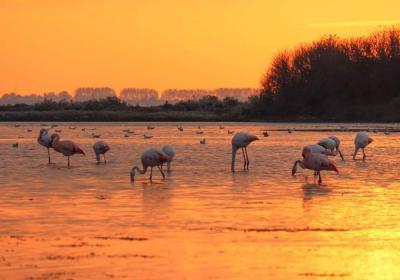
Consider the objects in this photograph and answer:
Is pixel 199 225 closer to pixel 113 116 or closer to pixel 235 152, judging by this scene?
A: pixel 235 152

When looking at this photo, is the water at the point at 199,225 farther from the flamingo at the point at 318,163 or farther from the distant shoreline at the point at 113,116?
the distant shoreline at the point at 113,116

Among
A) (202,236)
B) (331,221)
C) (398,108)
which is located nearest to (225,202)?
(331,221)

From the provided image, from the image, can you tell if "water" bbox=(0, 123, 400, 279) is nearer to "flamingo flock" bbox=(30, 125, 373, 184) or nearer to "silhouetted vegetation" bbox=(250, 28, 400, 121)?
"flamingo flock" bbox=(30, 125, 373, 184)

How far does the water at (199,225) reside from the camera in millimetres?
9883

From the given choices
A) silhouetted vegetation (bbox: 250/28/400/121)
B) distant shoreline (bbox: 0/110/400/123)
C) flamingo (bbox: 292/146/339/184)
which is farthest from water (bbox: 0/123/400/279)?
distant shoreline (bbox: 0/110/400/123)

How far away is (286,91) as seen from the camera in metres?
91.4

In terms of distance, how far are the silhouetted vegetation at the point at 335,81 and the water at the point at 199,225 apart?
6732 cm

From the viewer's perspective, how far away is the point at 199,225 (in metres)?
13.0

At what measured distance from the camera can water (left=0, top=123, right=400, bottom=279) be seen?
988 centimetres

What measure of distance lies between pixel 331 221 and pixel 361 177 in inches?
327

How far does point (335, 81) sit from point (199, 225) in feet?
257

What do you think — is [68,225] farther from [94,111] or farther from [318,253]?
[94,111]

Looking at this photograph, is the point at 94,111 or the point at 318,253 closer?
the point at 318,253

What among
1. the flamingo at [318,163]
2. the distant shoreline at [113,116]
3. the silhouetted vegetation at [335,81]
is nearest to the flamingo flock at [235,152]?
the flamingo at [318,163]
